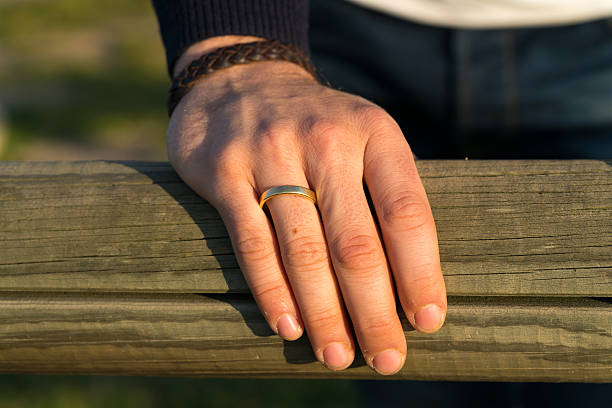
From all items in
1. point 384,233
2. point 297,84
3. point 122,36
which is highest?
point 297,84

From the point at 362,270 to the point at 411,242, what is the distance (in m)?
0.08

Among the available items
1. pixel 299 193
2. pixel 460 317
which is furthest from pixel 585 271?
pixel 299 193

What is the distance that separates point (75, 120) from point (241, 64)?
5934 millimetres

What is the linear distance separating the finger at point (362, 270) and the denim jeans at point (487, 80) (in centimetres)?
93

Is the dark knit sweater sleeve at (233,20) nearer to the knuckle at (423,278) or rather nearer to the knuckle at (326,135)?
the knuckle at (326,135)

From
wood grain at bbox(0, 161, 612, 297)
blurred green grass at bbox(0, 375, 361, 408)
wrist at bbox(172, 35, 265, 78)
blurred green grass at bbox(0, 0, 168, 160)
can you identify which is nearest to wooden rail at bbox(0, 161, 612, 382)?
wood grain at bbox(0, 161, 612, 297)

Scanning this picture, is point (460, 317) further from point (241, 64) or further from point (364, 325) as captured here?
point (241, 64)

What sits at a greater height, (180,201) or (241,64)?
(241,64)

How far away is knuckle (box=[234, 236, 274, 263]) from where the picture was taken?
0.93 metres

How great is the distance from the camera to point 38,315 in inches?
38.6

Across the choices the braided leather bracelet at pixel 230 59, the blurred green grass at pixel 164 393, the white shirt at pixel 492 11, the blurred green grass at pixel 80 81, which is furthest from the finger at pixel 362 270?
the blurred green grass at pixel 80 81

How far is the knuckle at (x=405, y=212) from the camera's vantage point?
902 mm

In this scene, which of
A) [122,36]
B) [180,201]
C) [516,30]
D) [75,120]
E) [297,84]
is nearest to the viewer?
[180,201]

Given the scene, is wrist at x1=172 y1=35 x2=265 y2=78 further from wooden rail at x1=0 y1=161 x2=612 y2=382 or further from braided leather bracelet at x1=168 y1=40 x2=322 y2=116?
wooden rail at x1=0 y1=161 x2=612 y2=382
